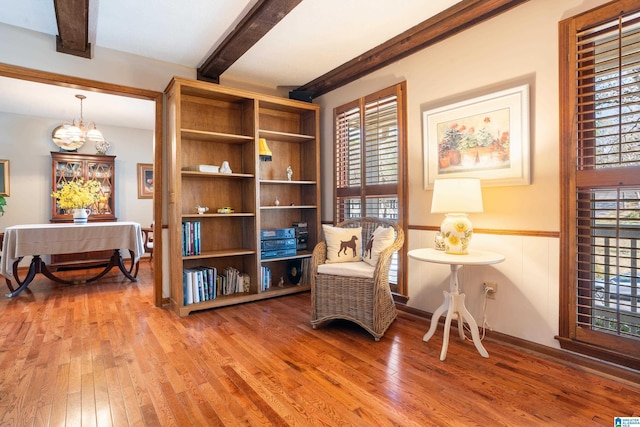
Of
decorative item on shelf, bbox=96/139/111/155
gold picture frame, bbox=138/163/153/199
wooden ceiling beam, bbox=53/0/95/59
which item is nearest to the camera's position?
wooden ceiling beam, bbox=53/0/95/59

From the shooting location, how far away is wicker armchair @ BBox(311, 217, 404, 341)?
2.51 m

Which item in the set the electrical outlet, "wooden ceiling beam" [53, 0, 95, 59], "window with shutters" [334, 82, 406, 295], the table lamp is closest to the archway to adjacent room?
"wooden ceiling beam" [53, 0, 95, 59]

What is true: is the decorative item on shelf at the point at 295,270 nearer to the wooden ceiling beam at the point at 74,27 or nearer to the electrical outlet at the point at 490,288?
the electrical outlet at the point at 490,288

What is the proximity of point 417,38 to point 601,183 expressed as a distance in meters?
1.73

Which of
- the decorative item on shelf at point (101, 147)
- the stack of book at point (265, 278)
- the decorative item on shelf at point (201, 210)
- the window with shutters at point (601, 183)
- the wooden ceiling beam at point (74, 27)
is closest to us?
the window with shutters at point (601, 183)

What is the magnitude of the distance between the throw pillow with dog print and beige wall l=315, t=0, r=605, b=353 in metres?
0.57

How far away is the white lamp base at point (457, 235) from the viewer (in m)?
2.25

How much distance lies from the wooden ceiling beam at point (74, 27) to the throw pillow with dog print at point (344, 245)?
2495mm

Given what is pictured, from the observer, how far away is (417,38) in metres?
2.77

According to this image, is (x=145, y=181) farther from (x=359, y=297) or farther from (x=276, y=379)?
(x=276, y=379)

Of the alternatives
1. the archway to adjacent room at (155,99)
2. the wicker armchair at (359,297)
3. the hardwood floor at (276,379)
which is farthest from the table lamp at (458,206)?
the archway to adjacent room at (155,99)

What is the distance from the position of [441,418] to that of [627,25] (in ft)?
7.73

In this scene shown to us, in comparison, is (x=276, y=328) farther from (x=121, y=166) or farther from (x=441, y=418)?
(x=121, y=166)

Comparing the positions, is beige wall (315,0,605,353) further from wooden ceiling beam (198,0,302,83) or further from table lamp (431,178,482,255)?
wooden ceiling beam (198,0,302,83)
